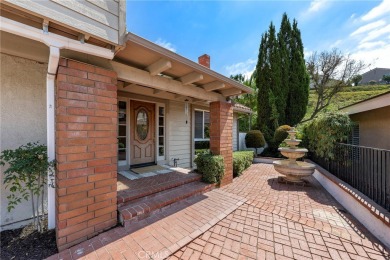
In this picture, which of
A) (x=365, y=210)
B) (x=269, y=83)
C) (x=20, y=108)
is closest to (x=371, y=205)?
(x=365, y=210)

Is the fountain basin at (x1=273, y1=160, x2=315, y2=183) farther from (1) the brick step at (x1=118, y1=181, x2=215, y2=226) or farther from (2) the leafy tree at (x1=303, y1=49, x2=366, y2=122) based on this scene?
(2) the leafy tree at (x1=303, y1=49, x2=366, y2=122)

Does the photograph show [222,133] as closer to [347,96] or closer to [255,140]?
[255,140]

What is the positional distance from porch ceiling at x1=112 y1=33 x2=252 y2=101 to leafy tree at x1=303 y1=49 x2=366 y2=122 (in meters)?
15.0

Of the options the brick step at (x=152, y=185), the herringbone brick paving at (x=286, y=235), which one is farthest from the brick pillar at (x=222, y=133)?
the herringbone brick paving at (x=286, y=235)

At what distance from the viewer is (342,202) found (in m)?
4.00

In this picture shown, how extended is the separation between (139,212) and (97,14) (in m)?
3.08

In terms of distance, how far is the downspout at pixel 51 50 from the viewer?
1738 mm

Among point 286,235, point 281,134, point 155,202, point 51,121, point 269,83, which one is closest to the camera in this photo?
point 51,121

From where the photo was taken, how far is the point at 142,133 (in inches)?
219

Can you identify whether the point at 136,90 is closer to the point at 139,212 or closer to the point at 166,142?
the point at 166,142

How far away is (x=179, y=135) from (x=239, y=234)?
428 cm

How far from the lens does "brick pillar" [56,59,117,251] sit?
2141 millimetres

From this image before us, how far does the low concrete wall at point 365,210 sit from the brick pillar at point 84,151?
432 cm

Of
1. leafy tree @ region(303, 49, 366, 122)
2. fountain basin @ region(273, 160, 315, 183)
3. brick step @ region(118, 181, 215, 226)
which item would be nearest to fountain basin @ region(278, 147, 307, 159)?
fountain basin @ region(273, 160, 315, 183)
